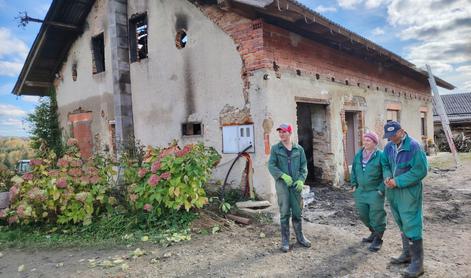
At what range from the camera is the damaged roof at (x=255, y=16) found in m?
6.06

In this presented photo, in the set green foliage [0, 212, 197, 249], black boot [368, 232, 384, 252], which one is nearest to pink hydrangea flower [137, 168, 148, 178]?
green foliage [0, 212, 197, 249]

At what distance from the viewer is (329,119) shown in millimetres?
8141

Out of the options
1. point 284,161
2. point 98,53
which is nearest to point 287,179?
point 284,161

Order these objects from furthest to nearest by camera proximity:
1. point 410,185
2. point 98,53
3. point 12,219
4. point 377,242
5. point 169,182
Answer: point 98,53
point 12,219
point 169,182
point 377,242
point 410,185

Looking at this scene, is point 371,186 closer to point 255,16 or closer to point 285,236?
point 285,236

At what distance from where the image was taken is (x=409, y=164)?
356 cm

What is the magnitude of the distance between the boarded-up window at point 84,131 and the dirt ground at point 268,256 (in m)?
6.31

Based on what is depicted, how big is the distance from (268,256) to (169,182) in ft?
6.56

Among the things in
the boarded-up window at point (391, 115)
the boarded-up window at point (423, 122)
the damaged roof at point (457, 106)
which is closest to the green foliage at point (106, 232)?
the boarded-up window at point (391, 115)

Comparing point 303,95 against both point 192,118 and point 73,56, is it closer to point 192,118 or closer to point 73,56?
point 192,118

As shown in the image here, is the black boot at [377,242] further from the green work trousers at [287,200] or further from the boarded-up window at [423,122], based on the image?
the boarded-up window at [423,122]

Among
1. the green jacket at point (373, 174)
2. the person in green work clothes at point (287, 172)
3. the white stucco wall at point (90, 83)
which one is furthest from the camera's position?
the white stucco wall at point (90, 83)

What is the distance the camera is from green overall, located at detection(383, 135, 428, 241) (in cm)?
349

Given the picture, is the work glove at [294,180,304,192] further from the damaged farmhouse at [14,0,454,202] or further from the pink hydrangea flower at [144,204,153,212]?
the pink hydrangea flower at [144,204,153,212]
